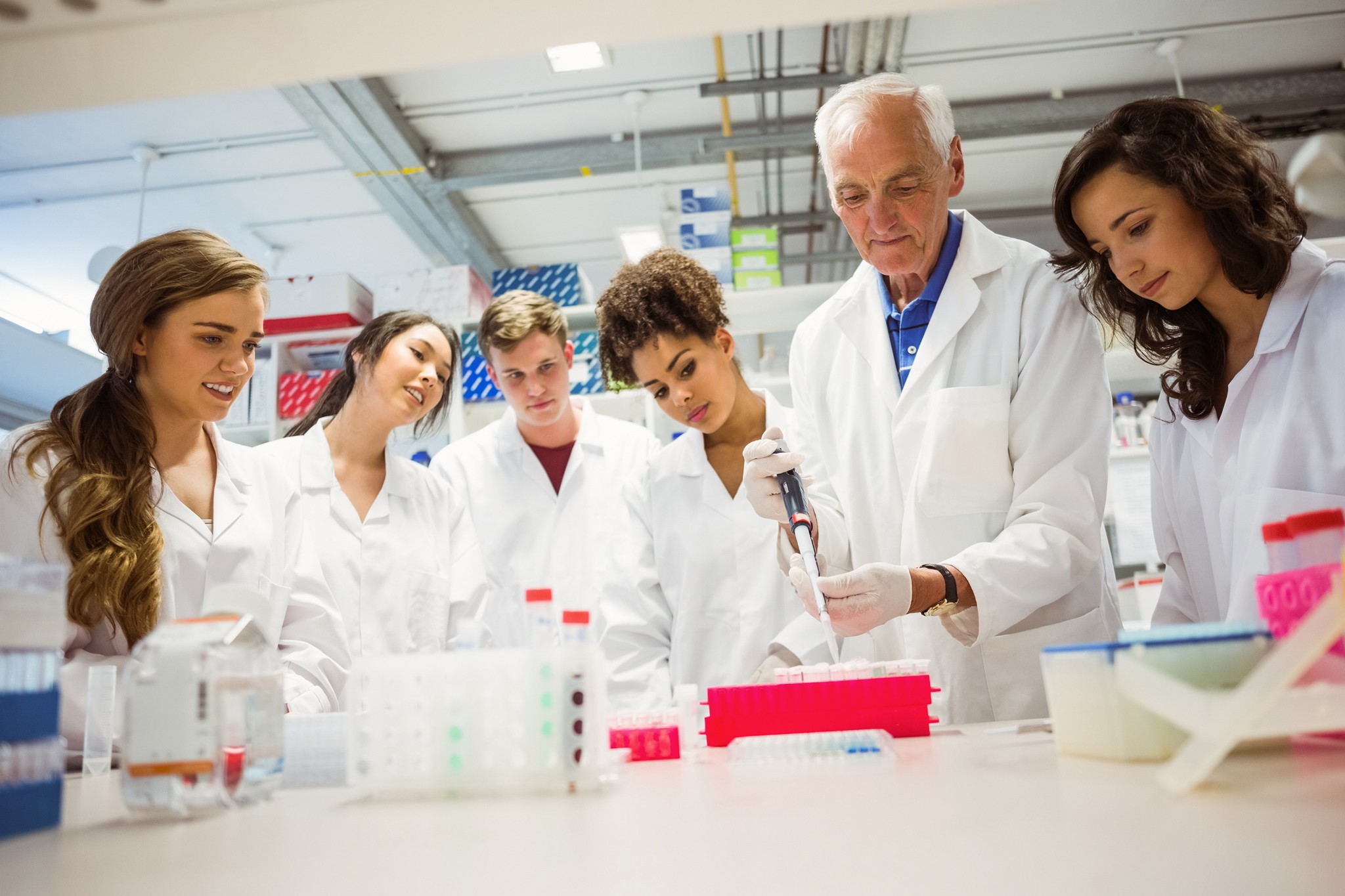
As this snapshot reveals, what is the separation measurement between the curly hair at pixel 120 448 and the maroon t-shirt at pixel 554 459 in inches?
47.9

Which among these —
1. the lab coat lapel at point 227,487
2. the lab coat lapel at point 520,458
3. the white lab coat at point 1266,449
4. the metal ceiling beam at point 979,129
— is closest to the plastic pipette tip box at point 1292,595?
the white lab coat at point 1266,449

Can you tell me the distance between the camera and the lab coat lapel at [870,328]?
1.76 meters

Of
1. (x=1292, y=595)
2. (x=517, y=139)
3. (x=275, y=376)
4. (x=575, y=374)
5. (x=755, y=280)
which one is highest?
(x=517, y=139)

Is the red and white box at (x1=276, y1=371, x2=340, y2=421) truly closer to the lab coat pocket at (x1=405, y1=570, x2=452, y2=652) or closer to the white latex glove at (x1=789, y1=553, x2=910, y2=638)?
the lab coat pocket at (x1=405, y1=570, x2=452, y2=652)

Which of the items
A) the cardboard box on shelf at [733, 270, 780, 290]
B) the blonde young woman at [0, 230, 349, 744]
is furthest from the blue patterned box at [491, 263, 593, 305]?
the blonde young woman at [0, 230, 349, 744]

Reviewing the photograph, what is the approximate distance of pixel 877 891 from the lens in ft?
1.28

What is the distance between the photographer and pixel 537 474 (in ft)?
9.27

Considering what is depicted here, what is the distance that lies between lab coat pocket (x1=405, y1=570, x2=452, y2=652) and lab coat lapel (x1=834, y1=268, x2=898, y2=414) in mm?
1127

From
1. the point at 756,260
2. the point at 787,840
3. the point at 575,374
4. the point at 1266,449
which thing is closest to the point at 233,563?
the point at 787,840

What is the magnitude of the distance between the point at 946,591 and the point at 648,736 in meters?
0.59

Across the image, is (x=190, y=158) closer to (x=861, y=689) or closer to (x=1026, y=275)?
(x=1026, y=275)

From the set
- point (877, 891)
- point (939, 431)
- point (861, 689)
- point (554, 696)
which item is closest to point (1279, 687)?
point (877, 891)

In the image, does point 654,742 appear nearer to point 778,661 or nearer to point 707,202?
point 778,661

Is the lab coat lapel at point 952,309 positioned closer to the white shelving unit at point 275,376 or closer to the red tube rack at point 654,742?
the red tube rack at point 654,742
